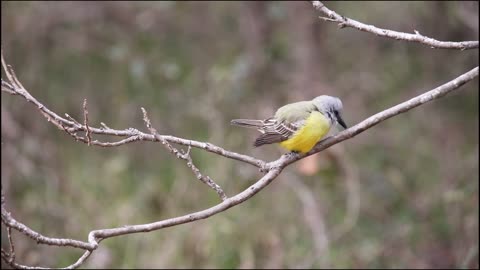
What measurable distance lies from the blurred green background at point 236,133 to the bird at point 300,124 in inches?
80.0

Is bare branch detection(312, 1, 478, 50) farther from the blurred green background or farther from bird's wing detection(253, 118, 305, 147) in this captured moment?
the blurred green background

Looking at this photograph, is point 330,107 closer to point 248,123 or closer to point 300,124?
point 300,124

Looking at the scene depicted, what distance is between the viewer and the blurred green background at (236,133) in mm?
6891

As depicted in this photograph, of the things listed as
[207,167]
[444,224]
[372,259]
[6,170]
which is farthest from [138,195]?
[444,224]

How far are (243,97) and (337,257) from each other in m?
2.11

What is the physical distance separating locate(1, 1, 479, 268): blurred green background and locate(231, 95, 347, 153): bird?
2033 millimetres

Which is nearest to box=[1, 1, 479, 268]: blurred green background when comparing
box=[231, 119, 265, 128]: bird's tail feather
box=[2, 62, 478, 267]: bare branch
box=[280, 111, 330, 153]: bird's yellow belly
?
box=[231, 119, 265, 128]: bird's tail feather

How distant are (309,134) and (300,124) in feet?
0.55

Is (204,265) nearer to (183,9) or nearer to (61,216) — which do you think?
(61,216)

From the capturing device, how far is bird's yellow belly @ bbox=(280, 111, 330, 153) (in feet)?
14.3

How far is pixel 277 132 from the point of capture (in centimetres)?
464

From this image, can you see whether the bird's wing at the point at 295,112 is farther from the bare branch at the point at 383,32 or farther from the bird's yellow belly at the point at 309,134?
the bare branch at the point at 383,32

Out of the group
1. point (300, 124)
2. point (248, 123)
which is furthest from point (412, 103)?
point (248, 123)

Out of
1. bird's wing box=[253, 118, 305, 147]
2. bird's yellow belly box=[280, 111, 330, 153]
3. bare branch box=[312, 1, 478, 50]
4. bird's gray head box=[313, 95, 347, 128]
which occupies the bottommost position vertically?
bare branch box=[312, 1, 478, 50]
